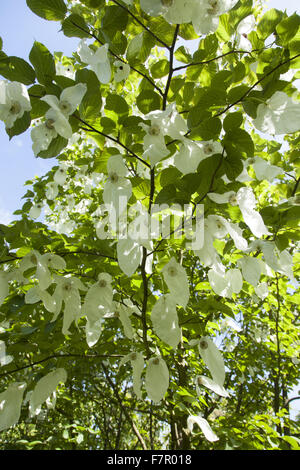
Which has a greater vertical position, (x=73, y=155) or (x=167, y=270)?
(x=73, y=155)

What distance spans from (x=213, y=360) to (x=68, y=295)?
16.6 inches

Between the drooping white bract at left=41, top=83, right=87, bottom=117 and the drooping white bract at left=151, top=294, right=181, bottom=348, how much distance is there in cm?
45

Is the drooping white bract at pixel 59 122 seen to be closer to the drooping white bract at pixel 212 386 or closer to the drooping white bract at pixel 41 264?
the drooping white bract at pixel 41 264

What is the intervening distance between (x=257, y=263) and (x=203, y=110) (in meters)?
0.44

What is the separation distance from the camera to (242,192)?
686 mm

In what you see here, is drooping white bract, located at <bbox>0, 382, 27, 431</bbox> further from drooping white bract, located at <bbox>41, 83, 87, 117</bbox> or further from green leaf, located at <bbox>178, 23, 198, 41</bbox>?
green leaf, located at <bbox>178, 23, 198, 41</bbox>

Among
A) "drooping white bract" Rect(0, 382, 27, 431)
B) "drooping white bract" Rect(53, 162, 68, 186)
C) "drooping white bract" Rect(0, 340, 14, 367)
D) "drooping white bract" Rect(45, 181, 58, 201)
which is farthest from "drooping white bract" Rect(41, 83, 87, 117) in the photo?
"drooping white bract" Rect(45, 181, 58, 201)

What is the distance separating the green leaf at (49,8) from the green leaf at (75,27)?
23 millimetres

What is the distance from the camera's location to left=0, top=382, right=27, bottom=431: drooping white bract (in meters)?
0.79

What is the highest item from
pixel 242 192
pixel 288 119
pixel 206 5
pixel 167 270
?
pixel 206 5

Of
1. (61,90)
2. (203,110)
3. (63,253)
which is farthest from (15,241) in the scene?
(203,110)

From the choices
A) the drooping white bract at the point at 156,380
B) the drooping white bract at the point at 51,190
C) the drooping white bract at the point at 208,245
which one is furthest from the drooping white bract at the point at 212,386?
the drooping white bract at the point at 51,190

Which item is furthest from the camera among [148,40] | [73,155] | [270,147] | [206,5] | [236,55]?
[73,155]

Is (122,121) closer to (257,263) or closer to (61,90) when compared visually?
(61,90)
